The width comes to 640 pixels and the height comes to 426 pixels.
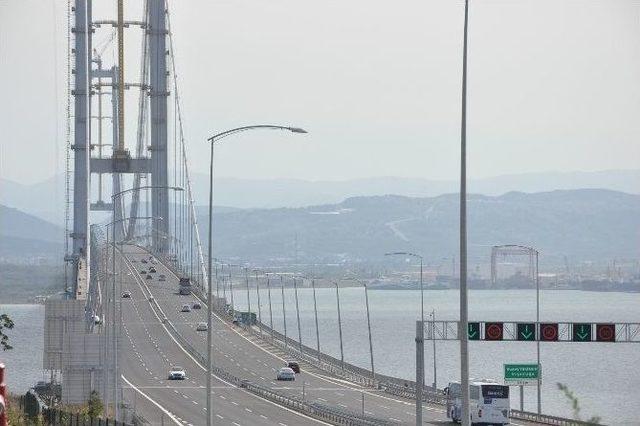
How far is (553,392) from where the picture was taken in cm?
11656

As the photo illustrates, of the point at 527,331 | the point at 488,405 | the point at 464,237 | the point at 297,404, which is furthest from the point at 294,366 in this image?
the point at 464,237

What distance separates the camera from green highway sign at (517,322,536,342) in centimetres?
5722

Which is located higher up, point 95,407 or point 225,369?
point 95,407

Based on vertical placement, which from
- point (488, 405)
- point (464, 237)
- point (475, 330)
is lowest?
point (488, 405)

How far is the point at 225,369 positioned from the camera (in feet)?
305

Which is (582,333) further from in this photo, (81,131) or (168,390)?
(81,131)

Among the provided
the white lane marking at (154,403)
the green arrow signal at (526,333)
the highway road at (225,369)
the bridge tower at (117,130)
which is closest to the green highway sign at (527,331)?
the green arrow signal at (526,333)

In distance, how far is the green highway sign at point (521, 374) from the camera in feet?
238

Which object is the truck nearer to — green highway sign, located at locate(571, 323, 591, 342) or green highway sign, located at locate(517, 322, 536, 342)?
green highway sign, located at locate(517, 322, 536, 342)

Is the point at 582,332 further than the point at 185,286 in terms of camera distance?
No

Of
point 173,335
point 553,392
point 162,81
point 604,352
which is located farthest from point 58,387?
point 604,352

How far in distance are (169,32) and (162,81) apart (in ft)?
33.4

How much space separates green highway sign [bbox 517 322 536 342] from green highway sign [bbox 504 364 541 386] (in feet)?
47.9

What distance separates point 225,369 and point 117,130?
43.2 metres
